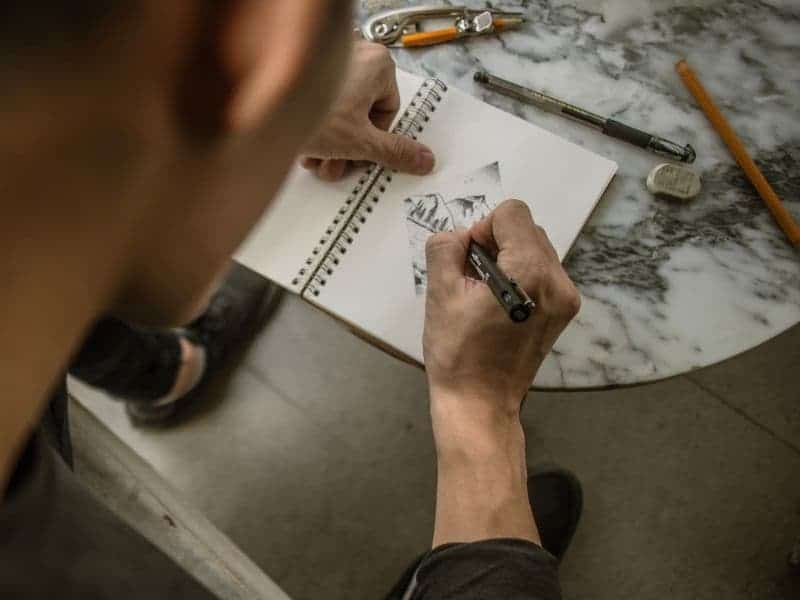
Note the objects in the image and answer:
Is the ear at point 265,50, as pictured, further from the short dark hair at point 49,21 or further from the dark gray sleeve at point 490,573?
the dark gray sleeve at point 490,573

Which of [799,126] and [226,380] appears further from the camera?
[226,380]

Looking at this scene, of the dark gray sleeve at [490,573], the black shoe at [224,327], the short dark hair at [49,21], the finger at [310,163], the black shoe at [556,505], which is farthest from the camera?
the black shoe at [224,327]

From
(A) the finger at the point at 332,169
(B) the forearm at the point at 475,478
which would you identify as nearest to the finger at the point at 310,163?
(A) the finger at the point at 332,169

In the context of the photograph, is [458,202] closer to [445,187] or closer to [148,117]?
[445,187]

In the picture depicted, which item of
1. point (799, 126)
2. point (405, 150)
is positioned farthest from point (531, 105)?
point (799, 126)

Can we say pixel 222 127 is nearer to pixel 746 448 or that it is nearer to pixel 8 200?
pixel 8 200

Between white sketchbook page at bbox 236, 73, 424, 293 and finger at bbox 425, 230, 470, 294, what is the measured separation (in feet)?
0.33

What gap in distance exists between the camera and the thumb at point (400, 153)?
0.69m

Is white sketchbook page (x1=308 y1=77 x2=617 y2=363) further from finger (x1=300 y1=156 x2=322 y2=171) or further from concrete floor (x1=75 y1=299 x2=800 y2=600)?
concrete floor (x1=75 y1=299 x2=800 y2=600)

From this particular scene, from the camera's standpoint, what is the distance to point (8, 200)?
0.19m

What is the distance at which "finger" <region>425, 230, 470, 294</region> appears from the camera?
2.15ft

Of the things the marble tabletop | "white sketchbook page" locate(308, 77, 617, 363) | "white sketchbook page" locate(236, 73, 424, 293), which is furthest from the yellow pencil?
"white sketchbook page" locate(236, 73, 424, 293)

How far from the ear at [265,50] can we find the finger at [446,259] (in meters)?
0.44

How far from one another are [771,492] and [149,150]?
1.19 metres
